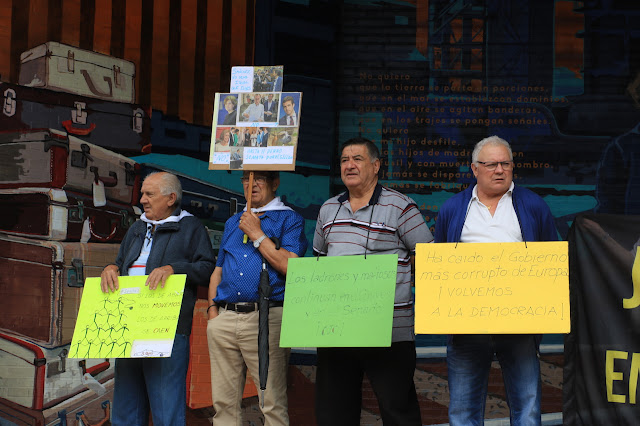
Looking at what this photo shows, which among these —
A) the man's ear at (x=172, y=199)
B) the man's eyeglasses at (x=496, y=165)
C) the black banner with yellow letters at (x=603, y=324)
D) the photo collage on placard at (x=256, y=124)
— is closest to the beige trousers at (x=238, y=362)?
A: the man's ear at (x=172, y=199)

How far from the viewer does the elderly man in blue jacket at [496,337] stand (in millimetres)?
3307

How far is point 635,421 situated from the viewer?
3367 millimetres

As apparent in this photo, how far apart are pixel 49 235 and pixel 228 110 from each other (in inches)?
70.3

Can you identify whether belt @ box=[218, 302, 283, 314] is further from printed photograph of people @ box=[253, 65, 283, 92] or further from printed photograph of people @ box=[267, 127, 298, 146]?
printed photograph of people @ box=[253, 65, 283, 92]

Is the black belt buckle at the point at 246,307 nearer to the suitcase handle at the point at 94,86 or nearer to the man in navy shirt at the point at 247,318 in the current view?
the man in navy shirt at the point at 247,318

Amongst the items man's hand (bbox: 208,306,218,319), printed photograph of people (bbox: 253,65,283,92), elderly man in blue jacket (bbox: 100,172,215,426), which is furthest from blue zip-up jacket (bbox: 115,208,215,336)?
printed photograph of people (bbox: 253,65,283,92)

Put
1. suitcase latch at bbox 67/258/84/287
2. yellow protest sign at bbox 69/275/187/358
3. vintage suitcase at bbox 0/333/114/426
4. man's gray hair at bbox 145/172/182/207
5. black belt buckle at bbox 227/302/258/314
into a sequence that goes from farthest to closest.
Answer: suitcase latch at bbox 67/258/84/287
vintage suitcase at bbox 0/333/114/426
man's gray hair at bbox 145/172/182/207
black belt buckle at bbox 227/302/258/314
yellow protest sign at bbox 69/275/187/358

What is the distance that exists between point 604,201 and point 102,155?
150 inches

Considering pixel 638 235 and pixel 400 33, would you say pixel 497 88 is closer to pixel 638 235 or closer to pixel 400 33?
pixel 400 33

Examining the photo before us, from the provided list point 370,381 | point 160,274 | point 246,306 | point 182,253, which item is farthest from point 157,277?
point 370,381

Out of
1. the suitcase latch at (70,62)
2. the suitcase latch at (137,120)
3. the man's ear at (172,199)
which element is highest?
the suitcase latch at (70,62)

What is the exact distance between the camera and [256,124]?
394 cm

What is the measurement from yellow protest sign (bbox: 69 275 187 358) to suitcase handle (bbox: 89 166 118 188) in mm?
1398

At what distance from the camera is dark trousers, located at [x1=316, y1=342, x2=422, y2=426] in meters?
3.49
